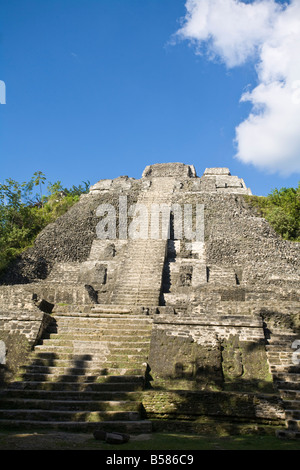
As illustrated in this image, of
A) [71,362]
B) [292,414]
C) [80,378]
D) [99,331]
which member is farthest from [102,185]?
[292,414]

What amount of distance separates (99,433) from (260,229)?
12.2 m

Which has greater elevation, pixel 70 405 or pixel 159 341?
pixel 159 341

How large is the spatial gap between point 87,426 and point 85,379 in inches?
54.7

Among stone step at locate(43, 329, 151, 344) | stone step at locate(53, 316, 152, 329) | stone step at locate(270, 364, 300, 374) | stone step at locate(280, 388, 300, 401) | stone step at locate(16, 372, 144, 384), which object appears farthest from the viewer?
stone step at locate(53, 316, 152, 329)

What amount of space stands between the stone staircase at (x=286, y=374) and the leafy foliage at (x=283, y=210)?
31.9 feet

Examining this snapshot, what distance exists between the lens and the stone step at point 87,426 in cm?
536

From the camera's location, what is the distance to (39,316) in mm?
8094

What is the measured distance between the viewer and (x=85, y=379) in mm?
6738

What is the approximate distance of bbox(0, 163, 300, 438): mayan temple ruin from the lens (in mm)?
5852

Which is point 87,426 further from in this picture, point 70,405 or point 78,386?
point 78,386

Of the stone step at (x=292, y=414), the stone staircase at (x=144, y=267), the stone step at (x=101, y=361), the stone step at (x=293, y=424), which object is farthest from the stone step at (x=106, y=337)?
the stone staircase at (x=144, y=267)

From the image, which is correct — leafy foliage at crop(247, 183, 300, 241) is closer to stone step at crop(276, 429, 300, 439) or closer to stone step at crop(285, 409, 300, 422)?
stone step at crop(285, 409, 300, 422)

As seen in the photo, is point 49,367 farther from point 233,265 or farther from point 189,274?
point 233,265

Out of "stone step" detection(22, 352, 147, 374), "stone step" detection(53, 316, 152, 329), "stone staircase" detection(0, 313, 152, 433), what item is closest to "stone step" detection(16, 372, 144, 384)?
"stone staircase" detection(0, 313, 152, 433)
